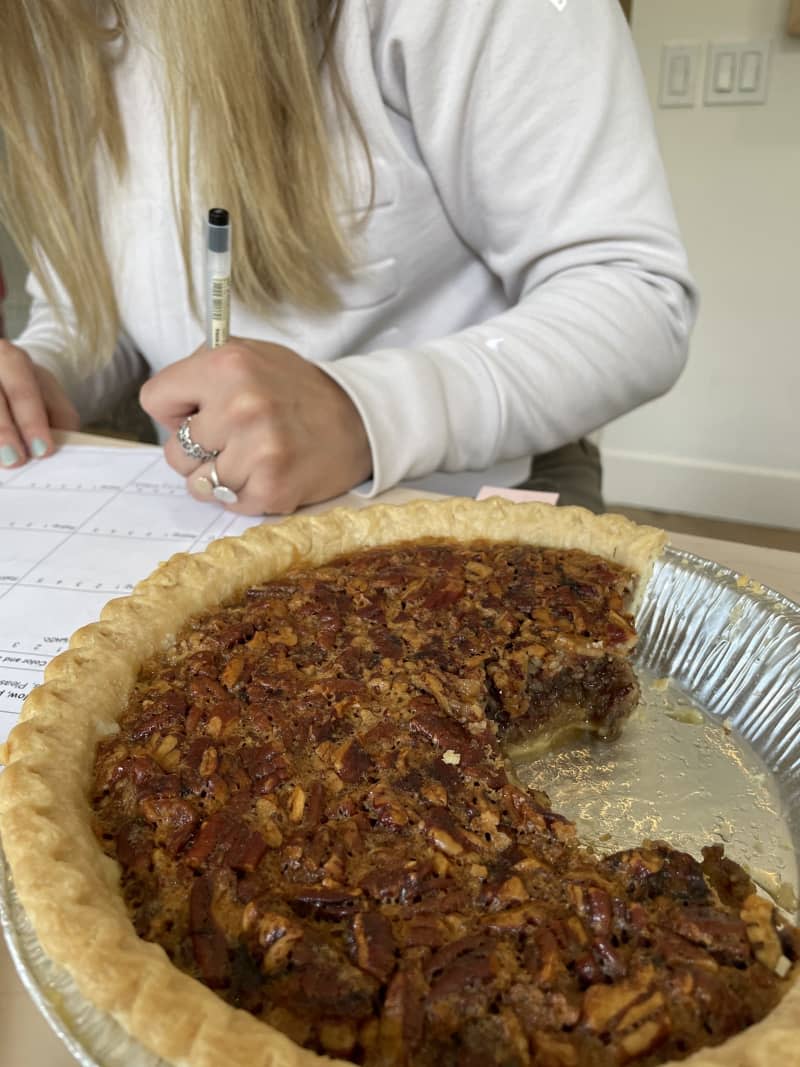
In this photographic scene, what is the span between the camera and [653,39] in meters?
3.06

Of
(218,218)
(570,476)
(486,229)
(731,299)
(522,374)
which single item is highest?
(218,218)

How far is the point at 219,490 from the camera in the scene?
1.41 metres

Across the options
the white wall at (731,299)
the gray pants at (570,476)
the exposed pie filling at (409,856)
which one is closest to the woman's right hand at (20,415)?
the exposed pie filling at (409,856)

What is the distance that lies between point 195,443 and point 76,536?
0.24m

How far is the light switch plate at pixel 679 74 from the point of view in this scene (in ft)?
9.96

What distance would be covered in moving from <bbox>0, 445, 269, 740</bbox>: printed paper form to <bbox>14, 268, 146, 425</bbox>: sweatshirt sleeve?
32 cm

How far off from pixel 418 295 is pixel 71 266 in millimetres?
687

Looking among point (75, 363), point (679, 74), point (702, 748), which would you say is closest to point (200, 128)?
point (75, 363)

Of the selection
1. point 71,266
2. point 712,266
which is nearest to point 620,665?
point 71,266

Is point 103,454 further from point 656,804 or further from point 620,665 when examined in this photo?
point 656,804

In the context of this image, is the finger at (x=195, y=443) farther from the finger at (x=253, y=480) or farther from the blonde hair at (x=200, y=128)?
the blonde hair at (x=200, y=128)

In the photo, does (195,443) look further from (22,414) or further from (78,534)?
(22,414)

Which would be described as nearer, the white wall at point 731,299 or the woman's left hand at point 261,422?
the woman's left hand at point 261,422

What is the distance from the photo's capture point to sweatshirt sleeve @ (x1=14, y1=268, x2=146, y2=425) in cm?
193
